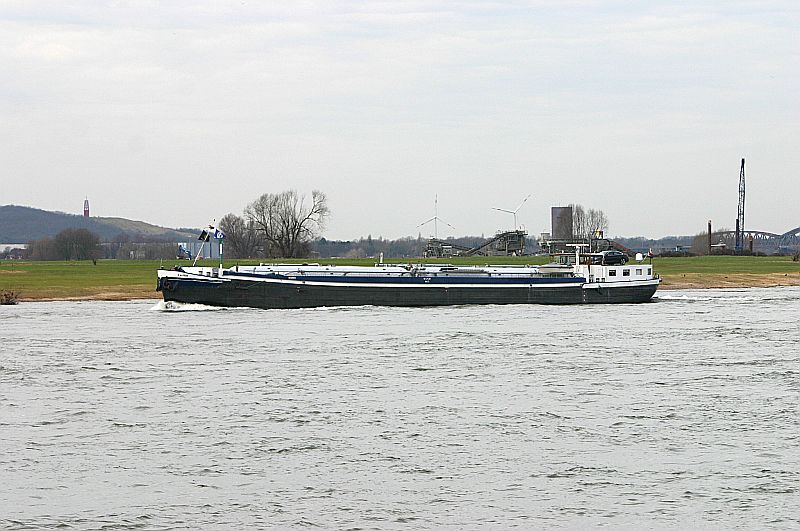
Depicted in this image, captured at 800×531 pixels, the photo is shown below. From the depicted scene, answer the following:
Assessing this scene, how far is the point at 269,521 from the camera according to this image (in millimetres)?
17109

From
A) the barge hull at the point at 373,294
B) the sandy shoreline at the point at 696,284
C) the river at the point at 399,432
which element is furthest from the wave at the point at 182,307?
the river at the point at 399,432

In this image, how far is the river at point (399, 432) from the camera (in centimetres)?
1781

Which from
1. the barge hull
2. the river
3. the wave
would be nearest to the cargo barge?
the barge hull

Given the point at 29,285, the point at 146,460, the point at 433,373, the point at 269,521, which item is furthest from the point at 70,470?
the point at 29,285

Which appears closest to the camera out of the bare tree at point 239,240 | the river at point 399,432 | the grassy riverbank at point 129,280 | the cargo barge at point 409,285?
the river at point 399,432

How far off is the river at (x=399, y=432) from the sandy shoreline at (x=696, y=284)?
2862cm

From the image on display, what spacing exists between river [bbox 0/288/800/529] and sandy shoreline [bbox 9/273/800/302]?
2862 cm

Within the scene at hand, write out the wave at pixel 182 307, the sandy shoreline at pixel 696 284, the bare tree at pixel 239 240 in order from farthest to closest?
the bare tree at pixel 239 240 < the sandy shoreline at pixel 696 284 < the wave at pixel 182 307

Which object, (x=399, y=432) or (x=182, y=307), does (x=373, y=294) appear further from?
(x=399, y=432)

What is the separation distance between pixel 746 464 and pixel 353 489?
6.96 metres

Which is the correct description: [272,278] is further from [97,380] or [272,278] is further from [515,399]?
[515,399]

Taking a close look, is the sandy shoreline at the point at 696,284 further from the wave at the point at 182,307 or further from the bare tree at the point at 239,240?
the bare tree at the point at 239,240

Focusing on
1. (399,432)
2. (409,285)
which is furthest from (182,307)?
(399,432)

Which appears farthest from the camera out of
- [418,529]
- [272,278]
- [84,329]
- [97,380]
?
[272,278]
